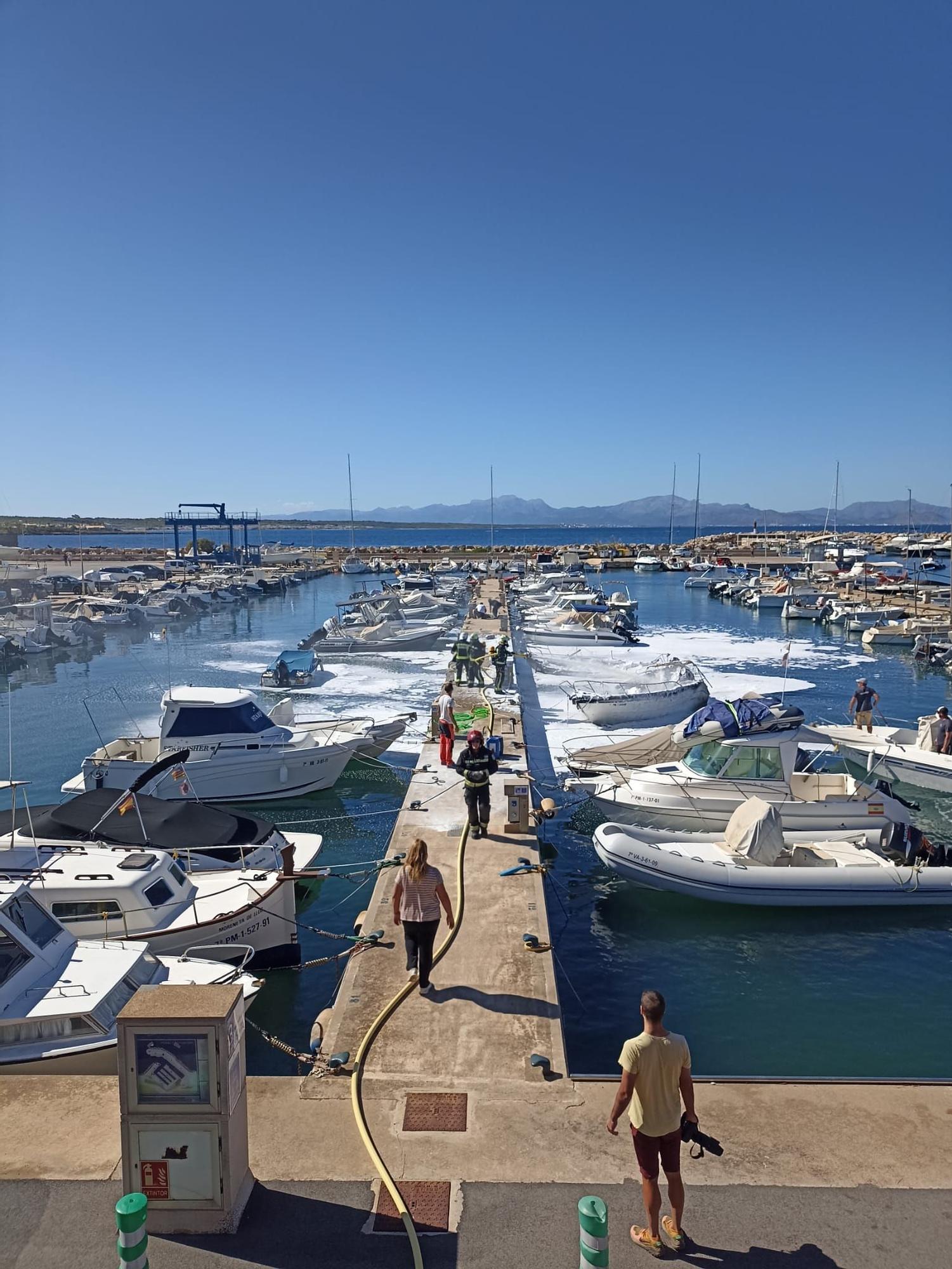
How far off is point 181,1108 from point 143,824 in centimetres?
985

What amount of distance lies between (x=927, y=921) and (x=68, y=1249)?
13492 mm

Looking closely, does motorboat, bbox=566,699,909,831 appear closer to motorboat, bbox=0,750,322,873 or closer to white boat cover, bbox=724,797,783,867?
white boat cover, bbox=724,797,783,867

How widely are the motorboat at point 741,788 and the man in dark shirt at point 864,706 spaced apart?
25.7ft

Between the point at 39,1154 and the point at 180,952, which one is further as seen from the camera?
the point at 180,952

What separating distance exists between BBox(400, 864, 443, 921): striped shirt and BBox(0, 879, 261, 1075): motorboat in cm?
175

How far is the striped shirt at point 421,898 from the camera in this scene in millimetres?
8594

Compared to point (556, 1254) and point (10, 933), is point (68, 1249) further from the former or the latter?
point (10, 933)

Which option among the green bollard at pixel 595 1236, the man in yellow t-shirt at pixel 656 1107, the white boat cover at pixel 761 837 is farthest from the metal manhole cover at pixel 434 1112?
the white boat cover at pixel 761 837

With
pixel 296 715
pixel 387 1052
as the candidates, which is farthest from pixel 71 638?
pixel 387 1052

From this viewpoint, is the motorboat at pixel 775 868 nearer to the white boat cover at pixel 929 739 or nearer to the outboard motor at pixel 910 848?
the outboard motor at pixel 910 848

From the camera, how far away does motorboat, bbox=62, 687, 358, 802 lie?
2088cm

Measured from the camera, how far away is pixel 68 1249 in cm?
536

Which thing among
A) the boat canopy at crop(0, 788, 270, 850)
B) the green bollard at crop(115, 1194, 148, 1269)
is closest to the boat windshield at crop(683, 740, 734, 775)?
the boat canopy at crop(0, 788, 270, 850)

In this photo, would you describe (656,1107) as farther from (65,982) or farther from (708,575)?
(708,575)
